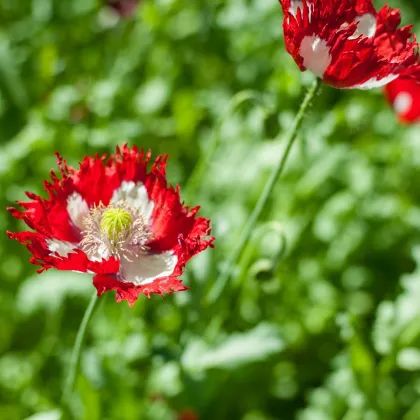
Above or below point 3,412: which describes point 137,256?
below

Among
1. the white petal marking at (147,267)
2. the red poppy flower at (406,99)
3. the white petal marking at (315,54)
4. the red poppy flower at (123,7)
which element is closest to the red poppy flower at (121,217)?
the white petal marking at (147,267)

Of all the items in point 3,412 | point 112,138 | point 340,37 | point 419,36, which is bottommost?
point 340,37

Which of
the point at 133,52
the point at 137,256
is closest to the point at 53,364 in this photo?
the point at 137,256

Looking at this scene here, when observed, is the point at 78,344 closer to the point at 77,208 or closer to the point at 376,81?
the point at 77,208

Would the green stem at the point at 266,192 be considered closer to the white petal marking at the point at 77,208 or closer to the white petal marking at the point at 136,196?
the white petal marking at the point at 136,196

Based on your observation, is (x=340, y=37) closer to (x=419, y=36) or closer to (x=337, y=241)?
(x=337, y=241)
